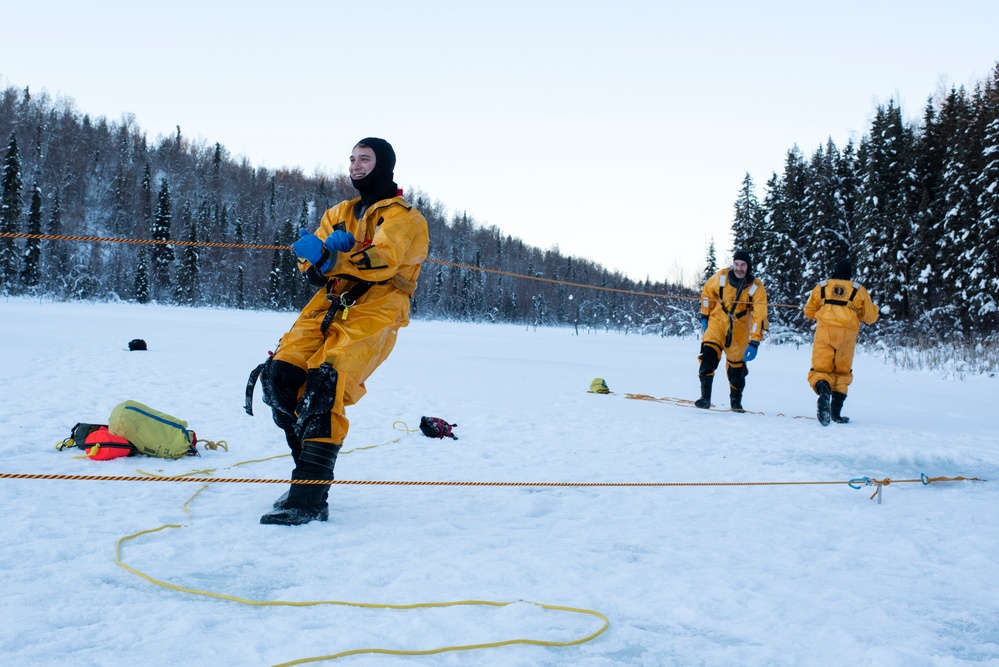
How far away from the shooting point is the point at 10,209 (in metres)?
46.5

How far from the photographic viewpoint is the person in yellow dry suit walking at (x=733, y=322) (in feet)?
25.6

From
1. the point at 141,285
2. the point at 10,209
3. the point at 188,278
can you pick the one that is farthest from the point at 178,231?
the point at 10,209

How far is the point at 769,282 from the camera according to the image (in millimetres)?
38344

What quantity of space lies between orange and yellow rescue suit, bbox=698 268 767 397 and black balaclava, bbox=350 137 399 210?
5.31 meters

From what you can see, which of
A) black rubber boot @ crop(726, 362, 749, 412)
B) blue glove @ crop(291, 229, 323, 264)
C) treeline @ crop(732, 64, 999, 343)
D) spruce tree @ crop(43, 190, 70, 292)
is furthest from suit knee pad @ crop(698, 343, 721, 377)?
spruce tree @ crop(43, 190, 70, 292)

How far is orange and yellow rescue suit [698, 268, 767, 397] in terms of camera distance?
7.80m

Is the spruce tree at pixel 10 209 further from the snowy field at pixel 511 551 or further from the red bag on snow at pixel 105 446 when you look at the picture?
the red bag on snow at pixel 105 446

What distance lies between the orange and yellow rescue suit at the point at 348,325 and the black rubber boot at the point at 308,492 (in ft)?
0.20

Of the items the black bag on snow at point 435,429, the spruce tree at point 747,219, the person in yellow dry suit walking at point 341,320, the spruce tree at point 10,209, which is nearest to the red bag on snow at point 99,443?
the person in yellow dry suit walking at point 341,320

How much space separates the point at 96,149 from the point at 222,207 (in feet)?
46.8

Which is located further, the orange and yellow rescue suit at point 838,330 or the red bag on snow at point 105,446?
the orange and yellow rescue suit at point 838,330

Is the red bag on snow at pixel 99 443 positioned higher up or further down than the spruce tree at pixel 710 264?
further down

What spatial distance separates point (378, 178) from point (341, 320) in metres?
0.77

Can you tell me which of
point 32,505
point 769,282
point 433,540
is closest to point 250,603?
point 433,540
